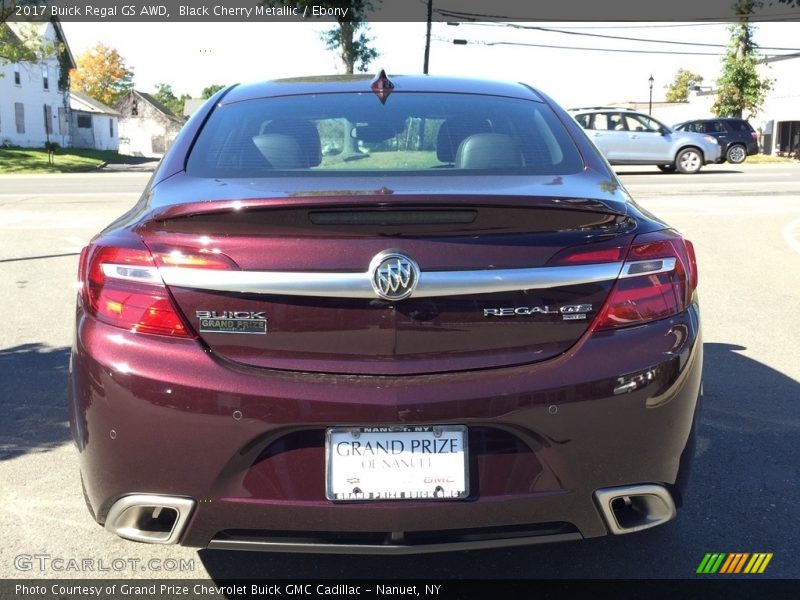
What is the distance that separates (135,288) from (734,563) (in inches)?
88.9

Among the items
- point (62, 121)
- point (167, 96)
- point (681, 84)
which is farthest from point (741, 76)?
point (167, 96)

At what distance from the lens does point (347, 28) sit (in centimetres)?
3859

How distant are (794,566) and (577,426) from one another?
48.0 inches

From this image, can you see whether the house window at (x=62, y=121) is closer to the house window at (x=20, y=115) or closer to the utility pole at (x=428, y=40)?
the house window at (x=20, y=115)

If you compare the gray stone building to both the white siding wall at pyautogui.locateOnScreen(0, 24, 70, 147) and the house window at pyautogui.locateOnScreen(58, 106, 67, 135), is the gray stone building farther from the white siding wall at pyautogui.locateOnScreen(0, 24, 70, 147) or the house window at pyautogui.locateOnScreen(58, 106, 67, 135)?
the house window at pyautogui.locateOnScreen(58, 106, 67, 135)

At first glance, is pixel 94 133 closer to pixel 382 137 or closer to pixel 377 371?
pixel 382 137

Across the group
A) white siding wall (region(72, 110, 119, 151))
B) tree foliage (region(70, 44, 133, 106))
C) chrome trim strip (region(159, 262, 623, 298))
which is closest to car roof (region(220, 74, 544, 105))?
chrome trim strip (region(159, 262, 623, 298))

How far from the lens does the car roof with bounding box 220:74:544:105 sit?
12.2ft

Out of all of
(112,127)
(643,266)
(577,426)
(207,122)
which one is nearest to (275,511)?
(577,426)

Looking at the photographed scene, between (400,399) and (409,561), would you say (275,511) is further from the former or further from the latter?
(409,561)

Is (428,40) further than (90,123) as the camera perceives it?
No

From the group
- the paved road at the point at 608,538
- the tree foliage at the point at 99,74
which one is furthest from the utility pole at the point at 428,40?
the tree foliage at the point at 99,74

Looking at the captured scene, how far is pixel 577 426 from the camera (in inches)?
96.1

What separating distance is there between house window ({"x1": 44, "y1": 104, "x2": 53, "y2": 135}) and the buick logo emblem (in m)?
62.3
